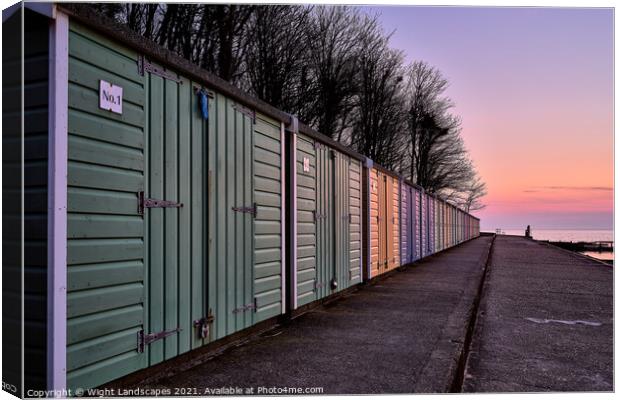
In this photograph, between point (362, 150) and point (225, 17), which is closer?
point (225, 17)

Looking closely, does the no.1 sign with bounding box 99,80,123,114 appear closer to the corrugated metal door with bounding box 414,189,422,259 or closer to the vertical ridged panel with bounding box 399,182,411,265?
the vertical ridged panel with bounding box 399,182,411,265

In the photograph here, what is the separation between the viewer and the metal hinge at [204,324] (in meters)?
4.59

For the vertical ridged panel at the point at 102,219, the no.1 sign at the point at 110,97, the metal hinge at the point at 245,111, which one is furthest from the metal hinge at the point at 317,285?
the no.1 sign at the point at 110,97

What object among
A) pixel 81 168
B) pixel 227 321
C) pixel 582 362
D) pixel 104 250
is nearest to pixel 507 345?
pixel 582 362

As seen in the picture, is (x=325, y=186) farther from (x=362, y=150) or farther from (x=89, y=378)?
(x=362, y=150)

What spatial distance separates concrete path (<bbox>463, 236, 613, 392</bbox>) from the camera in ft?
13.5

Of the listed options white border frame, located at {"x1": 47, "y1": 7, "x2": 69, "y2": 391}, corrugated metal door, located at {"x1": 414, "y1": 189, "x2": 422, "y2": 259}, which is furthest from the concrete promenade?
corrugated metal door, located at {"x1": 414, "y1": 189, "x2": 422, "y2": 259}

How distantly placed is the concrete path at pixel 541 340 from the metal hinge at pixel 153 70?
10.9ft

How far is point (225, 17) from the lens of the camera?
457 inches

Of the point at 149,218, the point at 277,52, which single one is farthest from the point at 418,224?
the point at 149,218

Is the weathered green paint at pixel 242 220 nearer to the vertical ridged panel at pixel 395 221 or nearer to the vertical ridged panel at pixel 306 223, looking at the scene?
the vertical ridged panel at pixel 306 223

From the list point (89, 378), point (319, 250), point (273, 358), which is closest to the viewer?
point (89, 378)

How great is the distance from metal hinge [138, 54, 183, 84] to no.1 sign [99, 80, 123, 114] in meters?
0.31

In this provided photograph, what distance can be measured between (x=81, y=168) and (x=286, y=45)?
A: 500 inches
